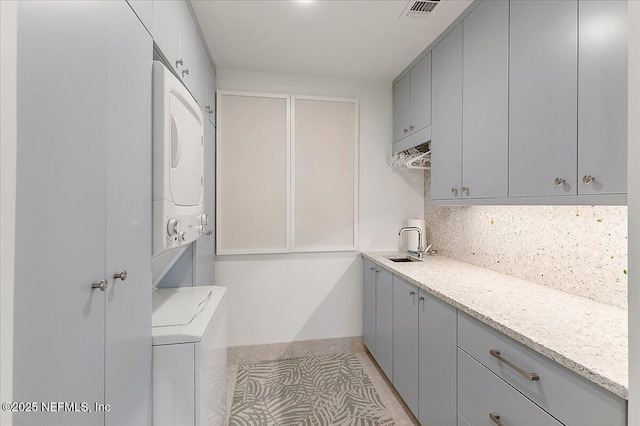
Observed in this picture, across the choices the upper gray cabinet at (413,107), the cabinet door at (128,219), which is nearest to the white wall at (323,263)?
the upper gray cabinet at (413,107)

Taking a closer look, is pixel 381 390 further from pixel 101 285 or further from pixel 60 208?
pixel 60 208

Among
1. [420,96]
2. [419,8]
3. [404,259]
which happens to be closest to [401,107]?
[420,96]

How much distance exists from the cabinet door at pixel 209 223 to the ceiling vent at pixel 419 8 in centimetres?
152

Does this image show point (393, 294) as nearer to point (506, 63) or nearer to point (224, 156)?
point (506, 63)

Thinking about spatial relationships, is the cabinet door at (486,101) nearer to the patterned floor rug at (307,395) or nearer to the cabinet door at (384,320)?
the cabinet door at (384,320)

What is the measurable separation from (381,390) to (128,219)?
6.89 feet

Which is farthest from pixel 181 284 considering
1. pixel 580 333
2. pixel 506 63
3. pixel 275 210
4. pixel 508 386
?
pixel 506 63

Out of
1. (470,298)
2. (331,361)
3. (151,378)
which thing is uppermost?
(470,298)

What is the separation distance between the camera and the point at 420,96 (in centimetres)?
243

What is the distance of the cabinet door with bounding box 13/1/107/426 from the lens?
1.81 ft

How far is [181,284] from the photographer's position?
201 centimetres

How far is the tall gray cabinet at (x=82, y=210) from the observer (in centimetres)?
56

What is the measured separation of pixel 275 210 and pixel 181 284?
1.03 meters

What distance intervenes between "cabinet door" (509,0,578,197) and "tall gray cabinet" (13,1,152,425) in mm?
1586
